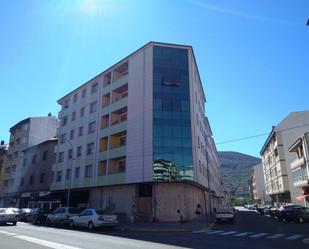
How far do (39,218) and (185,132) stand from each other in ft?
57.9

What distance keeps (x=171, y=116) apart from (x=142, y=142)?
419 centimetres

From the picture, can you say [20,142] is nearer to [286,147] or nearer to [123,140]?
[123,140]

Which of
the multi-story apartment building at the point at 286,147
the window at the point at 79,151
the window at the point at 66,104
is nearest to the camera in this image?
the window at the point at 79,151

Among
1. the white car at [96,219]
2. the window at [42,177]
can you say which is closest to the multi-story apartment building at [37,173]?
the window at [42,177]

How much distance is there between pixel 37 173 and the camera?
51.1 m

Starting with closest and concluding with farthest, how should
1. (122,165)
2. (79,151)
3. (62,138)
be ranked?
(122,165)
(79,151)
(62,138)

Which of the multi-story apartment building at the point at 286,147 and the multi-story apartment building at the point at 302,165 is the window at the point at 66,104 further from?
the multi-story apartment building at the point at 286,147

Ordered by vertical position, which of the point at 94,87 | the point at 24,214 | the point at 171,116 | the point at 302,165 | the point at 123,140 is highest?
the point at 94,87

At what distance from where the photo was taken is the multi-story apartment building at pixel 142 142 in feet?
103

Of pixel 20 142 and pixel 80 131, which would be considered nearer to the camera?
pixel 80 131

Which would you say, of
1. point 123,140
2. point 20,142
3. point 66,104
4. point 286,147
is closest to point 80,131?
point 66,104

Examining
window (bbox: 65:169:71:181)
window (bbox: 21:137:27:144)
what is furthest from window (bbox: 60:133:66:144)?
window (bbox: 21:137:27:144)

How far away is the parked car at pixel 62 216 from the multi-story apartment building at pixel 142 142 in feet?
22.3

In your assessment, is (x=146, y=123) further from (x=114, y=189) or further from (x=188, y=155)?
(x=114, y=189)
